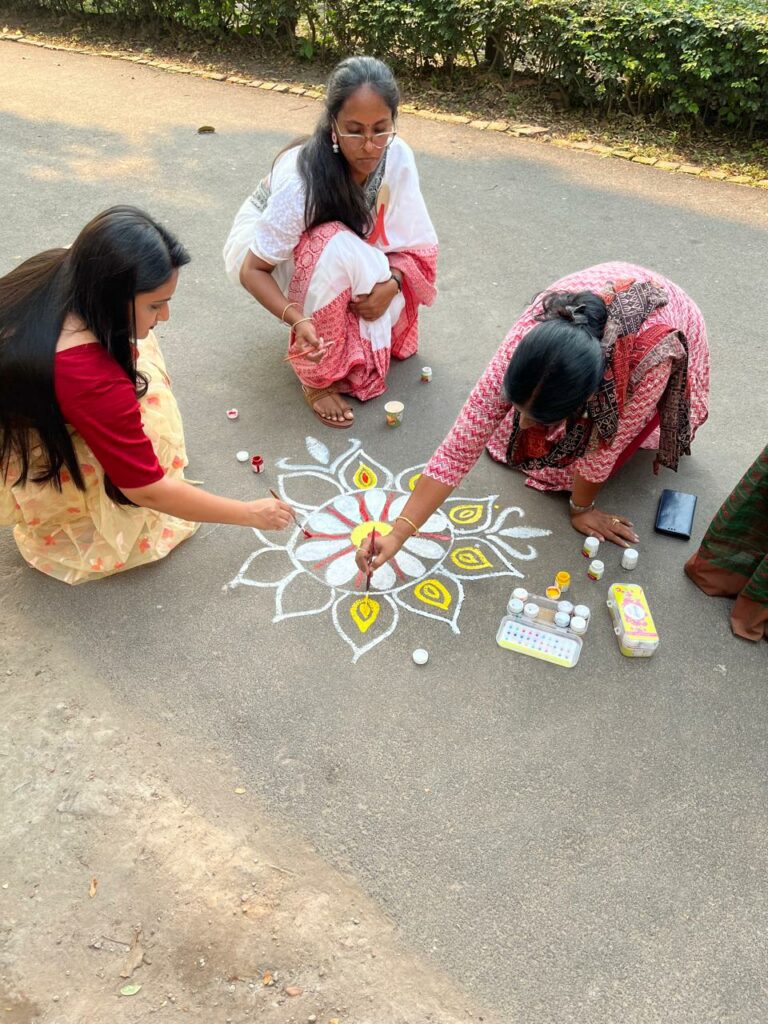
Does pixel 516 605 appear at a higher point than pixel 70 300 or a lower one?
lower

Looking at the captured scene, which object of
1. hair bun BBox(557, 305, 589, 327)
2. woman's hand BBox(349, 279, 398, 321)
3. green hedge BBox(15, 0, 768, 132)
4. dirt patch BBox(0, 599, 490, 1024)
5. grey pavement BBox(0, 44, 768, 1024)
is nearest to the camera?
dirt patch BBox(0, 599, 490, 1024)

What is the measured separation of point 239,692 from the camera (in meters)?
2.71

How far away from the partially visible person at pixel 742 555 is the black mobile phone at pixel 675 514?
192mm

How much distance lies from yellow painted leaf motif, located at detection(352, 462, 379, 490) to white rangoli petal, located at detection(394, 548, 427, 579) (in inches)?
17.3

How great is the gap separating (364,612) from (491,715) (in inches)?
25.2

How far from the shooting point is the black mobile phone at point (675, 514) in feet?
10.7

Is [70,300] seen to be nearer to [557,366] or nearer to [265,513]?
[265,513]

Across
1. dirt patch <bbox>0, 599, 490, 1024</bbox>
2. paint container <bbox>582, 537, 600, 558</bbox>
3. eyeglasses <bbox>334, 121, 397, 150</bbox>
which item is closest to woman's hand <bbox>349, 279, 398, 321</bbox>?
eyeglasses <bbox>334, 121, 397, 150</bbox>

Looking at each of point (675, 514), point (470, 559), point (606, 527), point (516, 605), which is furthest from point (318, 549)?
point (675, 514)

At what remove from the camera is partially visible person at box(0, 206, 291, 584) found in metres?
2.26

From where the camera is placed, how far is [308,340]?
3455mm

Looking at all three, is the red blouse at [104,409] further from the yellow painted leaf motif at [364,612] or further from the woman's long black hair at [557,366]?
the woman's long black hair at [557,366]

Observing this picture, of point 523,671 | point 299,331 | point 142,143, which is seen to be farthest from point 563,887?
point 142,143

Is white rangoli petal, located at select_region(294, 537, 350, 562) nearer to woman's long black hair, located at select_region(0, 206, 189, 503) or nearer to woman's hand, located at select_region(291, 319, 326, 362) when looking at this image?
woman's hand, located at select_region(291, 319, 326, 362)
